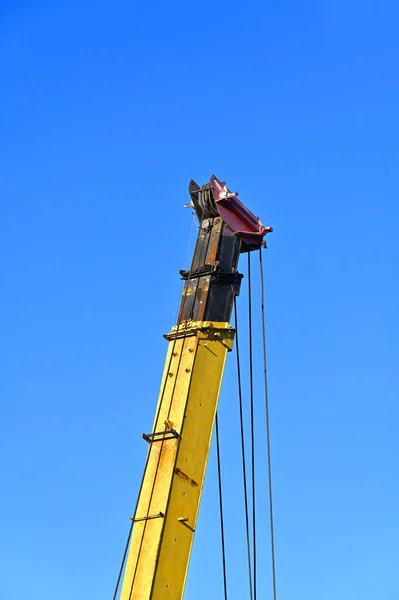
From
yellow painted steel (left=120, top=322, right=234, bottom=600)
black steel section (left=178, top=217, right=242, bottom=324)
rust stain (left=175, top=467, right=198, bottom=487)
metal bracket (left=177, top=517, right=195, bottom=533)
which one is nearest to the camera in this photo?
yellow painted steel (left=120, top=322, right=234, bottom=600)

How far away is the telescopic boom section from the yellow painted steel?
0.04ft

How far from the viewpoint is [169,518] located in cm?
972

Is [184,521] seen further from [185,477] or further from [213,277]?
[213,277]

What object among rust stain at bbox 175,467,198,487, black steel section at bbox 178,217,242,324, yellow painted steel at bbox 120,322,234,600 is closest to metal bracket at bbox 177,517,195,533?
yellow painted steel at bbox 120,322,234,600

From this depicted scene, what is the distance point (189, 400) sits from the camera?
10.2m

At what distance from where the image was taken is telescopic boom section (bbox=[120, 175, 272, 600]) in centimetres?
961

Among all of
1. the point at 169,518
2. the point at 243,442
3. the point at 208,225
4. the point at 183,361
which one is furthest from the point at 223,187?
the point at 169,518

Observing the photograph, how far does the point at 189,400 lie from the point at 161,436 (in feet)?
1.69

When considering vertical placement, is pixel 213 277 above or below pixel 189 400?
above

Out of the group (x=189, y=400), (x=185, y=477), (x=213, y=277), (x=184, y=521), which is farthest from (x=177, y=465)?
(x=213, y=277)

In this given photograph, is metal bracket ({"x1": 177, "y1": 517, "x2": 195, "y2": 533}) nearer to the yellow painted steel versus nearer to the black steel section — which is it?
the yellow painted steel

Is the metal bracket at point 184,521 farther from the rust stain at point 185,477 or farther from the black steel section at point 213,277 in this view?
the black steel section at point 213,277

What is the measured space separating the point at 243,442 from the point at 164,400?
1.92 meters

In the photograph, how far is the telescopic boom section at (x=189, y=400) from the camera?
961cm
